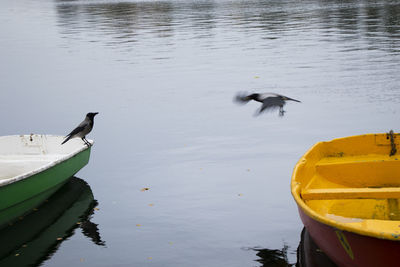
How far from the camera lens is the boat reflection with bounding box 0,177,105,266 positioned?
9.02 m

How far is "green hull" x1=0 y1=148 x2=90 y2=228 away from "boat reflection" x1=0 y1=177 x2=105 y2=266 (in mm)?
190

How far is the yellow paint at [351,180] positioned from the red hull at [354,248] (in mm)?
375

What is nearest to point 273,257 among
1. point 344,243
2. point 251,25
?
point 344,243

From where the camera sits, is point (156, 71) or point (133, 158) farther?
point (156, 71)

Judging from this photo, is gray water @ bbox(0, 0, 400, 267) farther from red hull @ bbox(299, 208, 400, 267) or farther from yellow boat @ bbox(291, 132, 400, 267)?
red hull @ bbox(299, 208, 400, 267)

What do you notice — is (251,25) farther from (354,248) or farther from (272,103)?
(354,248)

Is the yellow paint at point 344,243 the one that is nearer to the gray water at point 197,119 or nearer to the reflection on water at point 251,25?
the gray water at point 197,119

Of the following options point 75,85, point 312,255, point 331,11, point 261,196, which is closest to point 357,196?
point 312,255

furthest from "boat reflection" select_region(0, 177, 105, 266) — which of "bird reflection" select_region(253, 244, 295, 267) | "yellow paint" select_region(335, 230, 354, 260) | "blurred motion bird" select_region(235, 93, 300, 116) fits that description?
"yellow paint" select_region(335, 230, 354, 260)

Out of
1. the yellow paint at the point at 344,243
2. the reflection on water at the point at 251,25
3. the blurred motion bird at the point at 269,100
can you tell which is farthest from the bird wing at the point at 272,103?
the reflection on water at the point at 251,25

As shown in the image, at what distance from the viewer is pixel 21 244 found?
9336 millimetres

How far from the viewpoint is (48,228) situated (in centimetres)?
995

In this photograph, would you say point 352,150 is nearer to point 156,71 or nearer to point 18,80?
point 156,71

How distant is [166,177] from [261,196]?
220cm
